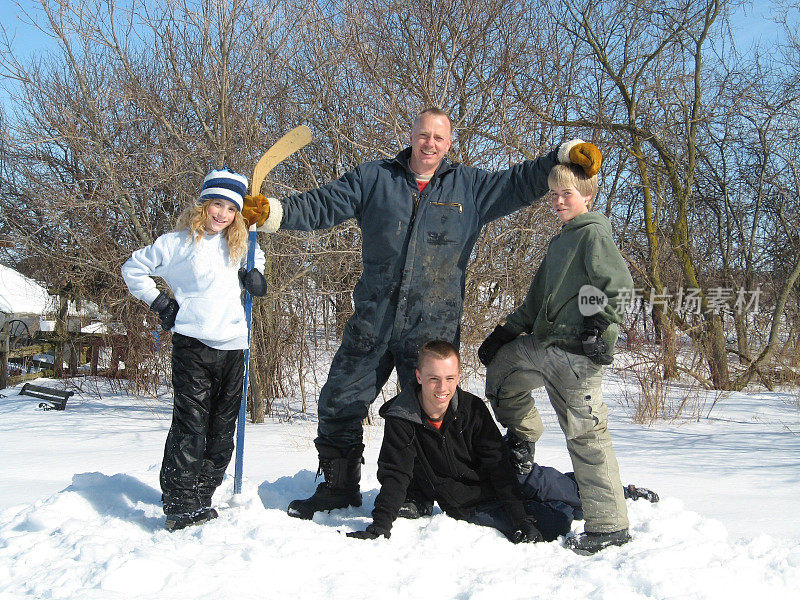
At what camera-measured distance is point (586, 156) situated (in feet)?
8.45

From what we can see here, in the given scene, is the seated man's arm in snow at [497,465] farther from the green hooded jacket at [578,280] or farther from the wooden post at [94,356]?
the wooden post at [94,356]

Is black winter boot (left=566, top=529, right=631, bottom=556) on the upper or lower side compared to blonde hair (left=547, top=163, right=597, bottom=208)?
lower

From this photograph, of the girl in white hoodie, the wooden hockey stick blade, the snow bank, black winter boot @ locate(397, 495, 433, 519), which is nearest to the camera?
the snow bank

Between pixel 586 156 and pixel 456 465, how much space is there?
4.72 feet

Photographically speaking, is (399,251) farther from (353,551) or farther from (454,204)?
(353,551)

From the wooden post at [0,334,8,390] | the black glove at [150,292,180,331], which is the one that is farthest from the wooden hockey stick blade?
the wooden post at [0,334,8,390]

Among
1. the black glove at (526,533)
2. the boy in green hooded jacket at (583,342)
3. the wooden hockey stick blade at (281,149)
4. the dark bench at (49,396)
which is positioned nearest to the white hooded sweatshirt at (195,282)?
the wooden hockey stick blade at (281,149)

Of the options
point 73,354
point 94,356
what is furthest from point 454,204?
point 73,354

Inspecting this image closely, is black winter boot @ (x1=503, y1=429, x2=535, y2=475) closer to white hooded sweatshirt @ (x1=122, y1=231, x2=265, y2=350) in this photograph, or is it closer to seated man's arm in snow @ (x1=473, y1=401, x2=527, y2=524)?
seated man's arm in snow @ (x1=473, y1=401, x2=527, y2=524)

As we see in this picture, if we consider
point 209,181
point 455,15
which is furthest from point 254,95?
point 209,181

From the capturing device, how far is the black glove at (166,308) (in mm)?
2656

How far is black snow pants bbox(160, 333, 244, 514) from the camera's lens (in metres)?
2.65

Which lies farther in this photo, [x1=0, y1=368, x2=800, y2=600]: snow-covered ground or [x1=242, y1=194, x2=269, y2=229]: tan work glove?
[x1=242, y1=194, x2=269, y2=229]: tan work glove

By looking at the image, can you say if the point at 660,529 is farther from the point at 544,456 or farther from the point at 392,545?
the point at 544,456
